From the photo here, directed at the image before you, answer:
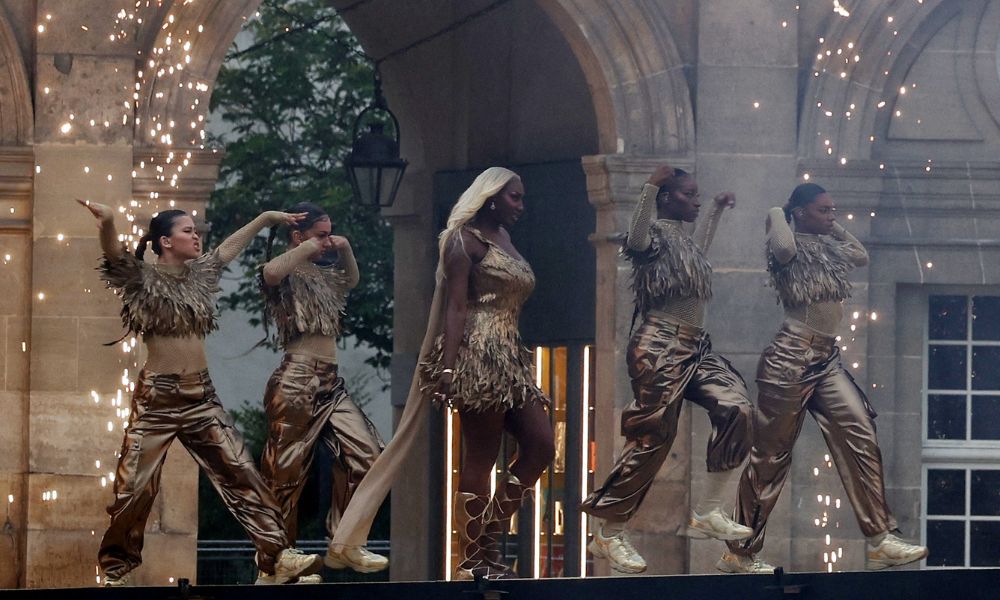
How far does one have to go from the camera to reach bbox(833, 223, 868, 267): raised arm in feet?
37.0

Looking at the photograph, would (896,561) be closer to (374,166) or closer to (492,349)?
(492,349)

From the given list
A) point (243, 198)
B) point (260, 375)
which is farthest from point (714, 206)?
point (260, 375)

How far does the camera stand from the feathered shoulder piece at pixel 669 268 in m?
10.8

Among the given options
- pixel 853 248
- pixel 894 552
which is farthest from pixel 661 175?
pixel 894 552

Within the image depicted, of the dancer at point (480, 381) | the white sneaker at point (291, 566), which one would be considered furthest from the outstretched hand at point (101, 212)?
the white sneaker at point (291, 566)

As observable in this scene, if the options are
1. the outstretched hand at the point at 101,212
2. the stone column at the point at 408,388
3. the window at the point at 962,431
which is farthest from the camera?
the stone column at the point at 408,388

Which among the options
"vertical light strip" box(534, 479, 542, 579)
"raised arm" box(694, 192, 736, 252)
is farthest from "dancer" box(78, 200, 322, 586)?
"vertical light strip" box(534, 479, 542, 579)

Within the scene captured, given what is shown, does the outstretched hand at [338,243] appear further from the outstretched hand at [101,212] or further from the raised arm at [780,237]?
the raised arm at [780,237]

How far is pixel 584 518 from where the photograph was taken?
14.5 meters

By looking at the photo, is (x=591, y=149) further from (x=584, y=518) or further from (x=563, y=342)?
(x=584, y=518)

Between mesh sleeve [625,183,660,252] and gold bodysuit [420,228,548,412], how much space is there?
66 cm

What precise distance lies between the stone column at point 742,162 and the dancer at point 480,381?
2.15m

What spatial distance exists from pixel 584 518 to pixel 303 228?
13.9 feet

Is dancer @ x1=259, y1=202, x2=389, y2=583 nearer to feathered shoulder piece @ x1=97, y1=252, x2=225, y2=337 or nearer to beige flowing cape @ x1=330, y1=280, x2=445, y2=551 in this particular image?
beige flowing cape @ x1=330, y1=280, x2=445, y2=551
